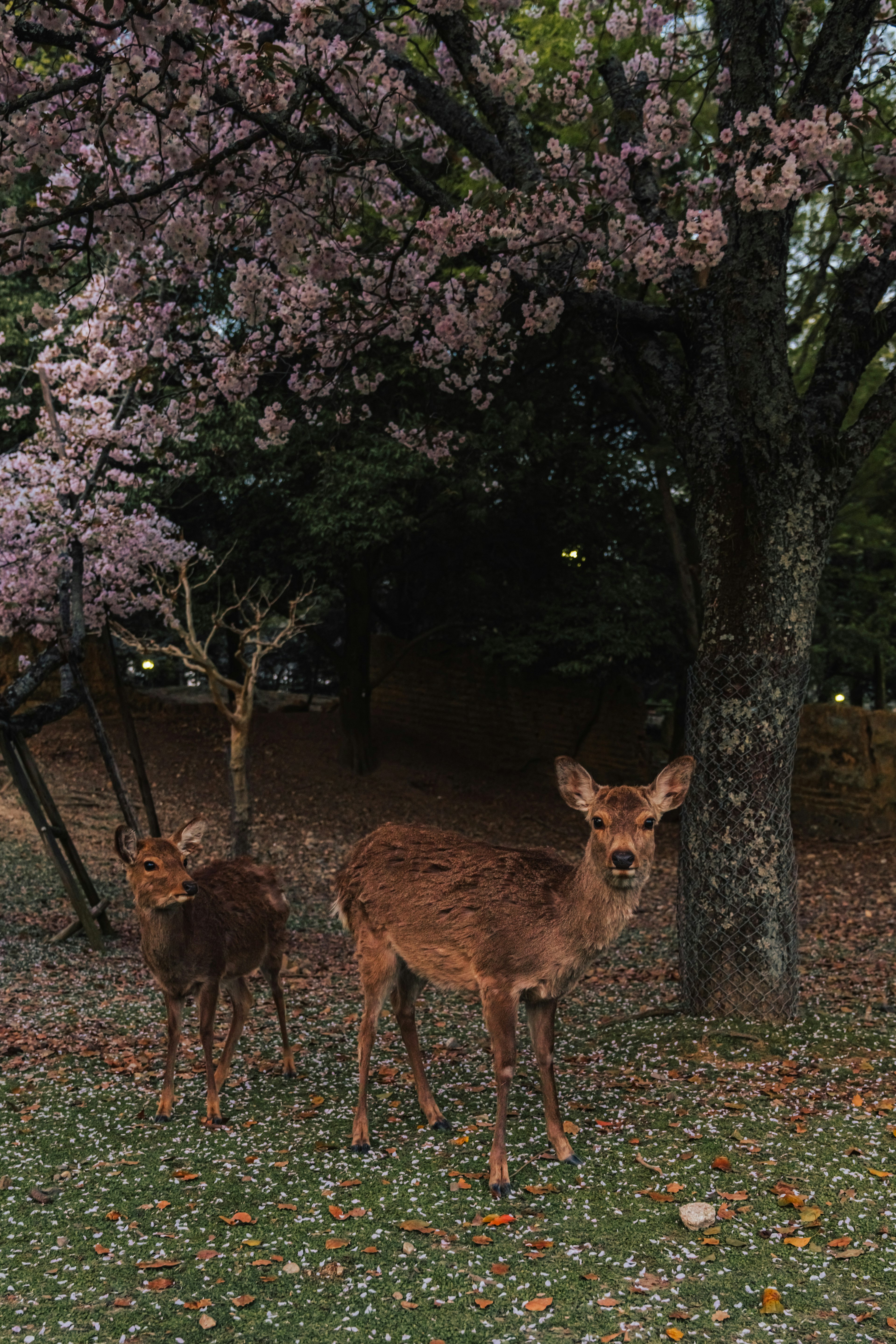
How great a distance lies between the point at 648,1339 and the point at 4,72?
799 cm

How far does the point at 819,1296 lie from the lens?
385cm

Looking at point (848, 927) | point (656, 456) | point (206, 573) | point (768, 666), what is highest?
point (656, 456)

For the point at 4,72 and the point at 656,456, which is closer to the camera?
the point at 4,72

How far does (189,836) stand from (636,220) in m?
5.34

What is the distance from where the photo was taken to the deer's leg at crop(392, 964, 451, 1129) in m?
5.53

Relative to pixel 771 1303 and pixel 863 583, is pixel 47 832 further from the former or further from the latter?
pixel 863 583

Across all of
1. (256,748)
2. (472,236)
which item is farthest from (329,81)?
(256,748)

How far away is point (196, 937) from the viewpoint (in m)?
5.84

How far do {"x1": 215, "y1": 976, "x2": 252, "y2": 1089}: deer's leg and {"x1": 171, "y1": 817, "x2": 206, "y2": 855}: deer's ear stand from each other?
0.94 metres

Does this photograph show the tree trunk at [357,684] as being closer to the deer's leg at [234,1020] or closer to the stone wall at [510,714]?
the stone wall at [510,714]

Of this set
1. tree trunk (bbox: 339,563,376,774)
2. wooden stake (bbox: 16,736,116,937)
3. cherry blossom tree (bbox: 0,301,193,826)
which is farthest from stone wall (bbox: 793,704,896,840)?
wooden stake (bbox: 16,736,116,937)

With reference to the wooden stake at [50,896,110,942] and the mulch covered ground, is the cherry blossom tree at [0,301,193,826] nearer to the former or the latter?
the wooden stake at [50,896,110,942]

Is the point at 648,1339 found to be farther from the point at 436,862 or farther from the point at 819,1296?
the point at 436,862

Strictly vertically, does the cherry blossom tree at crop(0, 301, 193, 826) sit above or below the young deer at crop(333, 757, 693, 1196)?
above
